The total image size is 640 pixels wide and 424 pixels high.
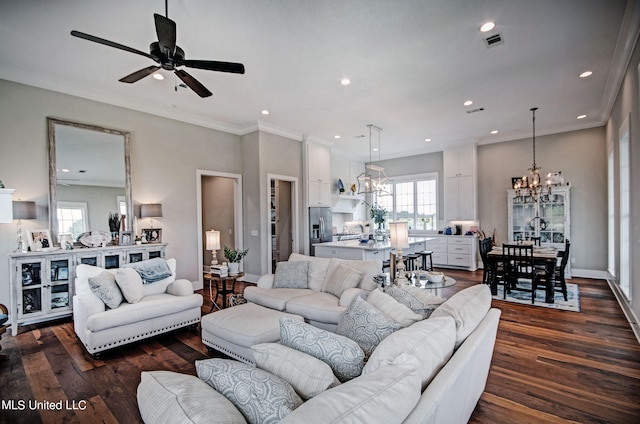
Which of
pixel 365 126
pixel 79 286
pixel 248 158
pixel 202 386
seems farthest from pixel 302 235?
pixel 202 386

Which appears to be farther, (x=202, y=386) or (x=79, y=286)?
(x=79, y=286)

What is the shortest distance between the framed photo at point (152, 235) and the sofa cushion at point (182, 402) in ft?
14.6

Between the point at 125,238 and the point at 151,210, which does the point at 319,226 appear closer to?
the point at 151,210

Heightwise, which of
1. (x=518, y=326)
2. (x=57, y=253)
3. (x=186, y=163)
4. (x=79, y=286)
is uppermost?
(x=186, y=163)

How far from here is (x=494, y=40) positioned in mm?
3221

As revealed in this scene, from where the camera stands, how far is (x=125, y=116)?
492 cm

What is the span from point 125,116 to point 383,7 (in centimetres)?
436

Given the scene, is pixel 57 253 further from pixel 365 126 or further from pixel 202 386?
pixel 365 126

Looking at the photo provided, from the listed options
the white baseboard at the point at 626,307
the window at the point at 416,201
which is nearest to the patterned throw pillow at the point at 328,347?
the white baseboard at the point at 626,307

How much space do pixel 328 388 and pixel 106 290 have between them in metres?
3.12

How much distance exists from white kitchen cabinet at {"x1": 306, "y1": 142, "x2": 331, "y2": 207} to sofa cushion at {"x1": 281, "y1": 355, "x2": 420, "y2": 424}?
6.04m

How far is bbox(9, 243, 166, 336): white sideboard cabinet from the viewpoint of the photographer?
3645mm

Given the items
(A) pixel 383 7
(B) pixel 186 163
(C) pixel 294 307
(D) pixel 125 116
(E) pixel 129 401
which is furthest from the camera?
(B) pixel 186 163

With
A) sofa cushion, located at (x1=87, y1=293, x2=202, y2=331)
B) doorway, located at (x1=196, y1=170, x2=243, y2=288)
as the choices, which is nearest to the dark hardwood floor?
sofa cushion, located at (x1=87, y1=293, x2=202, y2=331)
